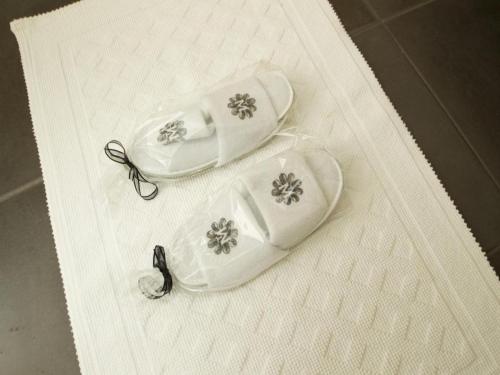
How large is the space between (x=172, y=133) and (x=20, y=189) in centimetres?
31

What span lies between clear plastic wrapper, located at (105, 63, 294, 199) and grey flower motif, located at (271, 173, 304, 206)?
100 millimetres

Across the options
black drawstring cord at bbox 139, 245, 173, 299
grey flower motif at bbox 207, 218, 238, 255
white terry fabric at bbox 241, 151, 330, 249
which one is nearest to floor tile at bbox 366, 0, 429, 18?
white terry fabric at bbox 241, 151, 330, 249

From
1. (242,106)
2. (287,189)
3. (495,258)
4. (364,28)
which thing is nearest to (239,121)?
(242,106)

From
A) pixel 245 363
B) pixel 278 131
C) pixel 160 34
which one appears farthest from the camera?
pixel 160 34

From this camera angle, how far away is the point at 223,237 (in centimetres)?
62

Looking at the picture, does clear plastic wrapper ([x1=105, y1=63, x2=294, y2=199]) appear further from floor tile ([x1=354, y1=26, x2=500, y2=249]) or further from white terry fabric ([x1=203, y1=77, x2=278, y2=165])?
floor tile ([x1=354, y1=26, x2=500, y2=249])

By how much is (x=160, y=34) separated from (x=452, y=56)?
0.59 m

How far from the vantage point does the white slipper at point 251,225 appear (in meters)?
0.61

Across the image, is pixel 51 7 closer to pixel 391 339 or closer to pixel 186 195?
pixel 186 195

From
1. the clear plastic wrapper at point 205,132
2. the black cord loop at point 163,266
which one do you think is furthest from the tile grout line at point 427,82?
the black cord loop at point 163,266

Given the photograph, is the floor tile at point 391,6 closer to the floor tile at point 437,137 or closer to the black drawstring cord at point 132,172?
the floor tile at point 437,137

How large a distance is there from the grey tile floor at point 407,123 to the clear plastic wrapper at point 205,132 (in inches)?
8.0

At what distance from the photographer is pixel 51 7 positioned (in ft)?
2.80

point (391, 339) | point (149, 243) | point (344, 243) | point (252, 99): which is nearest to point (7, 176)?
A: point (149, 243)
